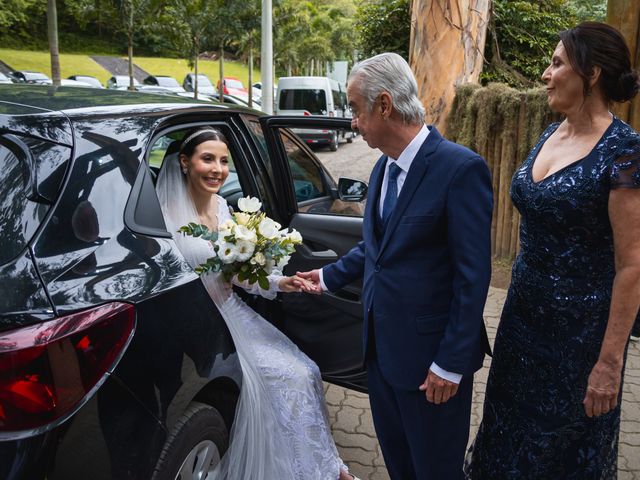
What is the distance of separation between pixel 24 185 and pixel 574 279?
1763mm

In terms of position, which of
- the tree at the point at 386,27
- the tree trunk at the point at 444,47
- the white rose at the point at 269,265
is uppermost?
the tree at the point at 386,27

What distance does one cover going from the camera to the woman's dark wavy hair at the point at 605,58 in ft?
6.33

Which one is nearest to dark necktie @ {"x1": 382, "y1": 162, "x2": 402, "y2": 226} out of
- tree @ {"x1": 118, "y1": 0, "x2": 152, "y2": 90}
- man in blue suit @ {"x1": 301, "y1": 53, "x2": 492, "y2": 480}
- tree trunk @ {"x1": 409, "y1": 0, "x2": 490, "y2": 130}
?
man in blue suit @ {"x1": 301, "y1": 53, "x2": 492, "y2": 480}

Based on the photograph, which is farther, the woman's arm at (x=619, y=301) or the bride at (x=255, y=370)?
the bride at (x=255, y=370)

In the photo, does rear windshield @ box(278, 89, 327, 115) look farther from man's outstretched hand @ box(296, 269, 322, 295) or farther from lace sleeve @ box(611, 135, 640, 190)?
lace sleeve @ box(611, 135, 640, 190)

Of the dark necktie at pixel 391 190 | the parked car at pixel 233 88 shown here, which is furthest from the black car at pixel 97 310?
the parked car at pixel 233 88

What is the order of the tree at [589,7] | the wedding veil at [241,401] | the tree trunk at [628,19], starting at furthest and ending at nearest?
the tree at [589,7] → the tree trunk at [628,19] → the wedding veil at [241,401]

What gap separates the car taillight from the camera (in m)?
1.49

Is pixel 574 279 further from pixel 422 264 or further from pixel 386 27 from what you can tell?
pixel 386 27

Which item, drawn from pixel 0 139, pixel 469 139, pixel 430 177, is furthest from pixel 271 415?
pixel 469 139

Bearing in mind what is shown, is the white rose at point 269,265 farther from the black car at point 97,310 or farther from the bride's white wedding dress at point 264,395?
the black car at point 97,310

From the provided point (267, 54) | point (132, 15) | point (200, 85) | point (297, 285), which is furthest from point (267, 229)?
point (200, 85)

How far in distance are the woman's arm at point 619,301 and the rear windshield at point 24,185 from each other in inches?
66.9

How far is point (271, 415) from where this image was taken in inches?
100
